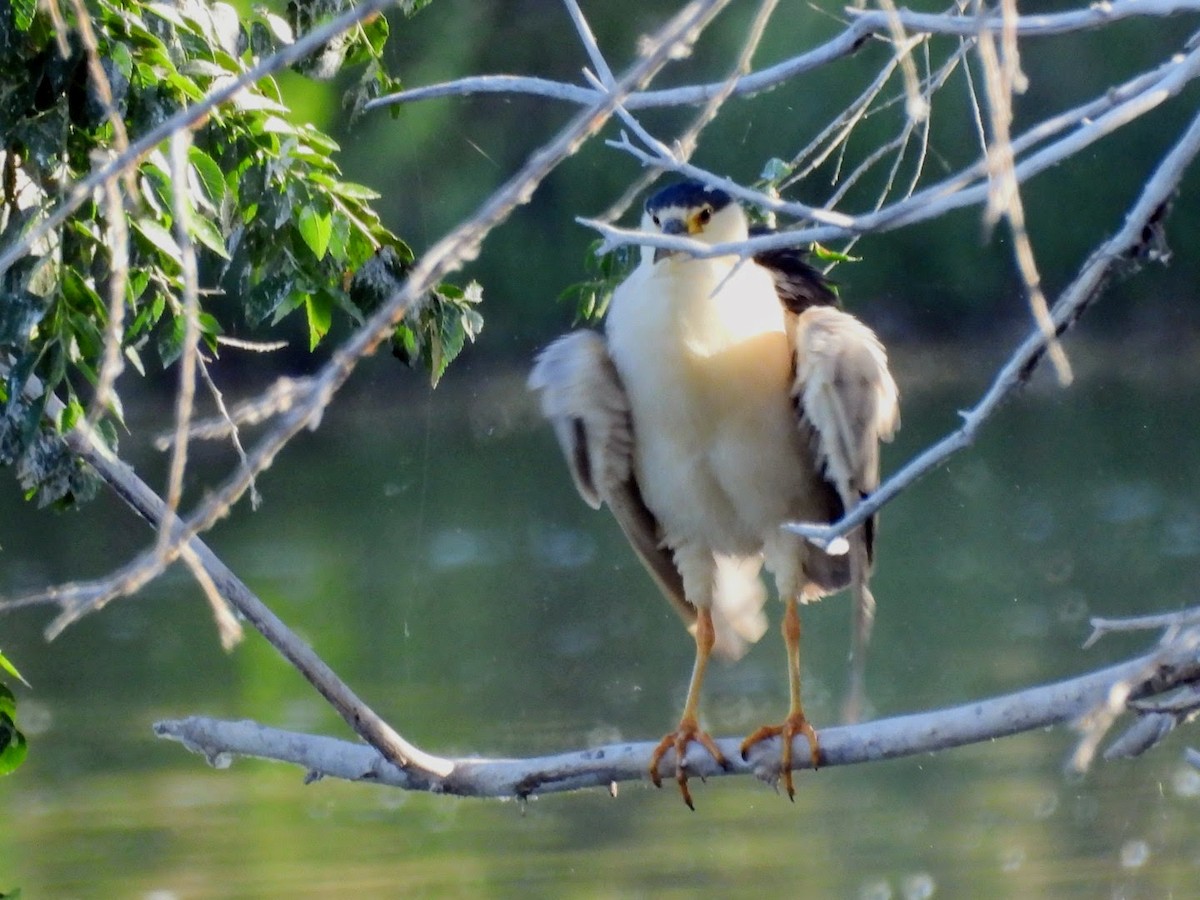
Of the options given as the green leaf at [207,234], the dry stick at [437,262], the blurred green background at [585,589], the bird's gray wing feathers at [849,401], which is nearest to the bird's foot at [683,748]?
the bird's gray wing feathers at [849,401]

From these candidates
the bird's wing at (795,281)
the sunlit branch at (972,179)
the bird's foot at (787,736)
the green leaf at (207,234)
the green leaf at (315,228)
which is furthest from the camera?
the bird's wing at (795,281)

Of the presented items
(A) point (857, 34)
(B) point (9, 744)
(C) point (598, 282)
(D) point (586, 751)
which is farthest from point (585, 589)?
(A) point (857, 34)

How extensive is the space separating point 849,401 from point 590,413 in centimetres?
55

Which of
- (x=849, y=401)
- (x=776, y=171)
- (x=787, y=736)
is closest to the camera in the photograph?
(x=776, y=171)

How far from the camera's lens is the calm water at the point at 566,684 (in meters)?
6.95

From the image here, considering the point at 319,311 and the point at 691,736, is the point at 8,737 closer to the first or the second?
the point at 319,311

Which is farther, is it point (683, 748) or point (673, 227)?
point (673, 227)

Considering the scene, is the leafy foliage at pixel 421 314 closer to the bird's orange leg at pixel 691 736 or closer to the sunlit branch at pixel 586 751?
the sunlit branch at pixel 586 751

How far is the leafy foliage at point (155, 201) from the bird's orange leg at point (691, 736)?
91 cm

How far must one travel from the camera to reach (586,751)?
3.09m

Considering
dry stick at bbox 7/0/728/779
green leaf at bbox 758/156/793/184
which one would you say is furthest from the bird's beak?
dry stick at bbox 7/0/728/779

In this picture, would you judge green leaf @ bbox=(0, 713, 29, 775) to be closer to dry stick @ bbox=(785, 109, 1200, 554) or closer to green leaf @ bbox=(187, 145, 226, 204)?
green leaf @ bbox=(187, 145, 226, 204)

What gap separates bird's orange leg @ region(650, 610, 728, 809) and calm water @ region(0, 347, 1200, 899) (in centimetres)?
252

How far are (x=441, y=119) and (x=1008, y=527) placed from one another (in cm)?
733
